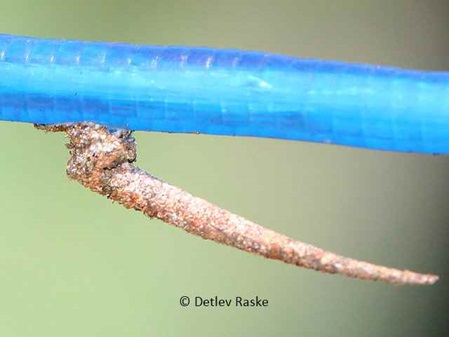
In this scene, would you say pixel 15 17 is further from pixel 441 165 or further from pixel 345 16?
pixel 441 165

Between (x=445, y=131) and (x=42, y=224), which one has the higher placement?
(x=42, y=224)

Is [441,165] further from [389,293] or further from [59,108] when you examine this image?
[59,108]

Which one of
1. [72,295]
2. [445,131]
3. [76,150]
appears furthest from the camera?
[72,295]

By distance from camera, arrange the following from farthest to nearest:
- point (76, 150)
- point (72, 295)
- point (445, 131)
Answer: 1. point (72, 295)
2. point (76, 150)
3. point (445, 131)

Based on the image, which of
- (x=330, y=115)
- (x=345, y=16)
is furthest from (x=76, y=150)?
(x=345, y=16)

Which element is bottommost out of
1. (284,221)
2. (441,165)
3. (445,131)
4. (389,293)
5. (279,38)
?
(445,131)

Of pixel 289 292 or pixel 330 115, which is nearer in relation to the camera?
pixel 330 115
